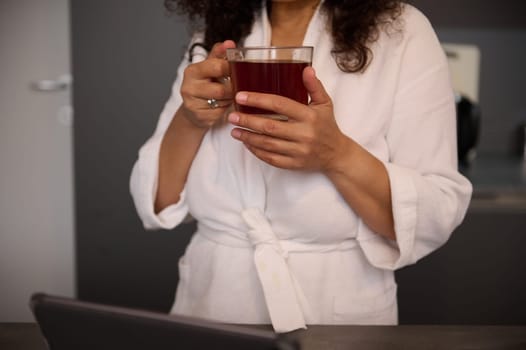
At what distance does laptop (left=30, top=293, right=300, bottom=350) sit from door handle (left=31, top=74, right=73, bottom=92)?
237 centimetres

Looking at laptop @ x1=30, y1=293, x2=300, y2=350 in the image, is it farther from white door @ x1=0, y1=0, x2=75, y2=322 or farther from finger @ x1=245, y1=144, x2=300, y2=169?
white door @ x1=0, y1=0, x2=75, y2=322

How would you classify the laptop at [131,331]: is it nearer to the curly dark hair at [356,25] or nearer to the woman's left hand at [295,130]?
the woman's left hand at [295,130]

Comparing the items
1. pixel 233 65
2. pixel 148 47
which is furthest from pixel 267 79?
pixel 148 47

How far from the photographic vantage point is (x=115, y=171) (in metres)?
2.57

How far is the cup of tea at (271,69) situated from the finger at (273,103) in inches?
0.5

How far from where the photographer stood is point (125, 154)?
101 inches

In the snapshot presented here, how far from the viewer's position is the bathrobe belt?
1.11m

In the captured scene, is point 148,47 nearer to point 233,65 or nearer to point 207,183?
point 207,183

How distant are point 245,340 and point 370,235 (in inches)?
26.6

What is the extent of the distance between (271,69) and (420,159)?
14.1 inches

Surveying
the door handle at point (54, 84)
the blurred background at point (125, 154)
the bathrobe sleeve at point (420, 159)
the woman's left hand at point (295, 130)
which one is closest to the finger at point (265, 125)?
the woman's left hand at point (295, 130)

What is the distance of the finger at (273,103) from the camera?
90 centimetres

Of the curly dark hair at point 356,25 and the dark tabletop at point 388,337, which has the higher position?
the curly dark hair at point 356,25

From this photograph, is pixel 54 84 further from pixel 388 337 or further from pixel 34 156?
pixel 388 337
